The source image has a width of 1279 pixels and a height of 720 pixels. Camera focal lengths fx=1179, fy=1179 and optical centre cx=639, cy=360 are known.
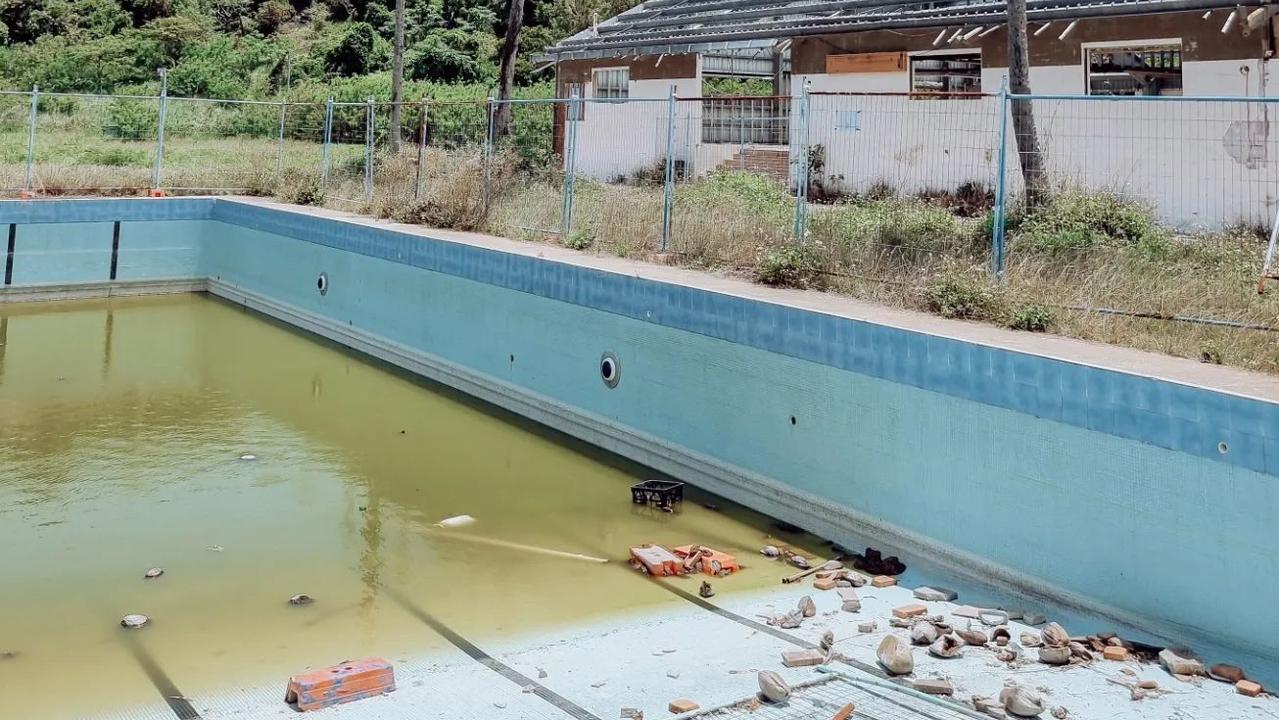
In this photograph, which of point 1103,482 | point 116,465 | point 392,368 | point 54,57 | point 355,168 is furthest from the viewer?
point 54,57

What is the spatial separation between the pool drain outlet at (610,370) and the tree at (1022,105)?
4077 millimetres

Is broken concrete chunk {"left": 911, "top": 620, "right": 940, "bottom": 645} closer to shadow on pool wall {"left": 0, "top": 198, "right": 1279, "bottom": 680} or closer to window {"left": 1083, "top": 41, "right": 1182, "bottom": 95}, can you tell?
shadow on pool wall {"left": 0, "top": 198, "right": 1279, "bottom": 680}

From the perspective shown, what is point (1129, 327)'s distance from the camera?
767 cm

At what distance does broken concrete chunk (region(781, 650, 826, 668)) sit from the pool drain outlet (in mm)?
4497

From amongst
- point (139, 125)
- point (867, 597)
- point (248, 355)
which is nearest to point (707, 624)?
point (867, 597)

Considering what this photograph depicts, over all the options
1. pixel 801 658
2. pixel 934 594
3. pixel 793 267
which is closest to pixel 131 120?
pixel 793 267

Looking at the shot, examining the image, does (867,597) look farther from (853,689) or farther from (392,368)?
(392,368)

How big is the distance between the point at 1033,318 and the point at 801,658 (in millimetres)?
3498

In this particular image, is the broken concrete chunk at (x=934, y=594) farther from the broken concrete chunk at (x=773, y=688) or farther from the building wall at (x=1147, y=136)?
the building wall at (x=1147, y=136)

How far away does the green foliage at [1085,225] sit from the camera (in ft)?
31.1

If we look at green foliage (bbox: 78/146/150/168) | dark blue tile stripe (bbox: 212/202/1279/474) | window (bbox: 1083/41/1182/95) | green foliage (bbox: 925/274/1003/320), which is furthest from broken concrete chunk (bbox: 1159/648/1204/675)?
green foliage (bbox: 78/146/150/168)

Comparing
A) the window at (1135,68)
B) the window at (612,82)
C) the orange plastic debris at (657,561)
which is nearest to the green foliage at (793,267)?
the orange plastic debris at (657,561)

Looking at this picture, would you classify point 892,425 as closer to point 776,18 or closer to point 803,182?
point 803,182

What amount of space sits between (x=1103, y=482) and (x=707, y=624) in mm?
2202
